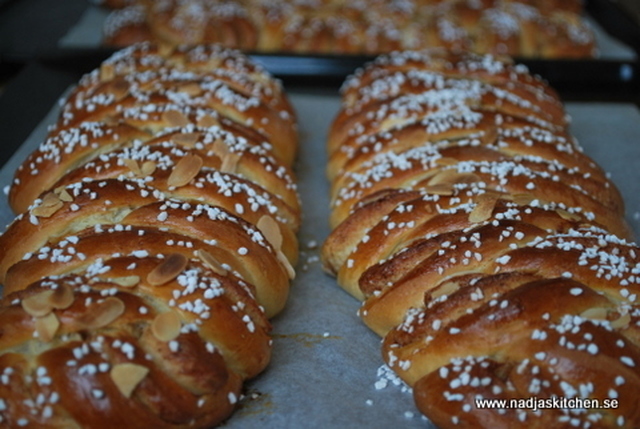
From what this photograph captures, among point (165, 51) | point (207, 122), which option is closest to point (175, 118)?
point (207, 122)

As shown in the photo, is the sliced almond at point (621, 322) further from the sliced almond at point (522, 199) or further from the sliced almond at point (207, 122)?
the sliced almond at point (207, 122)

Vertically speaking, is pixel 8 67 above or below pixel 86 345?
below

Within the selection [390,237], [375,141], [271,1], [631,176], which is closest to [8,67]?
[271,1]

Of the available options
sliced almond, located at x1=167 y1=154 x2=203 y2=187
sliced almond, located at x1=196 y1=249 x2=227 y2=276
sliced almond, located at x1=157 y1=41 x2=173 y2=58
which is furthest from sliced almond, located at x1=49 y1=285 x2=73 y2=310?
sliced almond, located at x1=157 y1=41 x2=173 y2=58

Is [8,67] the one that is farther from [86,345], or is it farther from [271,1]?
[86,345]

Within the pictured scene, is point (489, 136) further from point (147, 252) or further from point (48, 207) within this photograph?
point (48, 207)

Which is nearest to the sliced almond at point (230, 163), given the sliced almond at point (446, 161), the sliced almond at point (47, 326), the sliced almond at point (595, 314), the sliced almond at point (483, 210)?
the sliced almond at point (446, 161)
